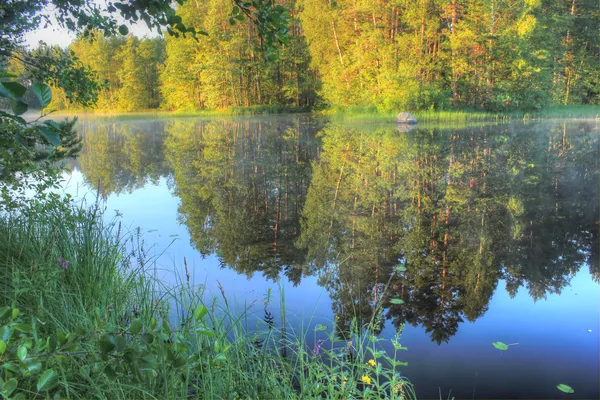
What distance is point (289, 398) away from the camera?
2.04 meters

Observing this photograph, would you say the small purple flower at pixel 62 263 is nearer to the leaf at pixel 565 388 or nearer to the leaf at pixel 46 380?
the leaf at pixel 46 380

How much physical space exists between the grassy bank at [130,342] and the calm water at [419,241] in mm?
377

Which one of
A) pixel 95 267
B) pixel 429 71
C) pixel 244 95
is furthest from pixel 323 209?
pixel 244 95

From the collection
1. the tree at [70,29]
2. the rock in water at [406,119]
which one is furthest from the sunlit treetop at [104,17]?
the rock in water at [406,119]

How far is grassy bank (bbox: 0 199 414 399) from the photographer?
1.21 m

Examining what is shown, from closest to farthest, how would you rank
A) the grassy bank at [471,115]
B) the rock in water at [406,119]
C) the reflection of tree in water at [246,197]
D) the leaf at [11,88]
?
1. the leaf at [11,88]
2. the reflection of tree in water at [246,197]
3. the rock in water at [406,119]
4. the grassy bank at [471,115]

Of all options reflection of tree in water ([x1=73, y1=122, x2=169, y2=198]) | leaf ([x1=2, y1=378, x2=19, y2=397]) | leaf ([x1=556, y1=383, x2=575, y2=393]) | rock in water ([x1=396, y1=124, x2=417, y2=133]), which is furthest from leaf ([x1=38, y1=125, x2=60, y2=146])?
rock in water ([x1=396, y1=124, x2=417, y2=133])

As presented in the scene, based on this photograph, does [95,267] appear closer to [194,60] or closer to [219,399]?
[219,399]

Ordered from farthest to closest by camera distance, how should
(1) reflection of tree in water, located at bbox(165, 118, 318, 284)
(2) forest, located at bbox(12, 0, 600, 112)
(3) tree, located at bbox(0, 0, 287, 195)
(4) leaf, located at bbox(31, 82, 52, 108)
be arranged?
1. (2) forest, located at bbox(12, 0, 600, 112)
2. (1) reflection of tree in water, located at bbox(165, 118, 318, 284)
3. (3) tree, located at bbox(0, 0, 287, 195)
4. (4) leaf, located at bbox(31, 82, 52, 108)

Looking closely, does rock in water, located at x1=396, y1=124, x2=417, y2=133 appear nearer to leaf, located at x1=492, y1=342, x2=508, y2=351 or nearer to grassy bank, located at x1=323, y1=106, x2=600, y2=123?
grassy bank, located at x1=323, y1=106, x2=600, y2=123

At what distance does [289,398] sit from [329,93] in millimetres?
27267

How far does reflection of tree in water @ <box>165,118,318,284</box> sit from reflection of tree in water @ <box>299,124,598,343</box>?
353 millimetres

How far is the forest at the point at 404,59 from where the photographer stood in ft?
72.8

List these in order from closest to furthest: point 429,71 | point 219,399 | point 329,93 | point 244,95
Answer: point 219,399, point 429,71, point 329,93, point 244,95
